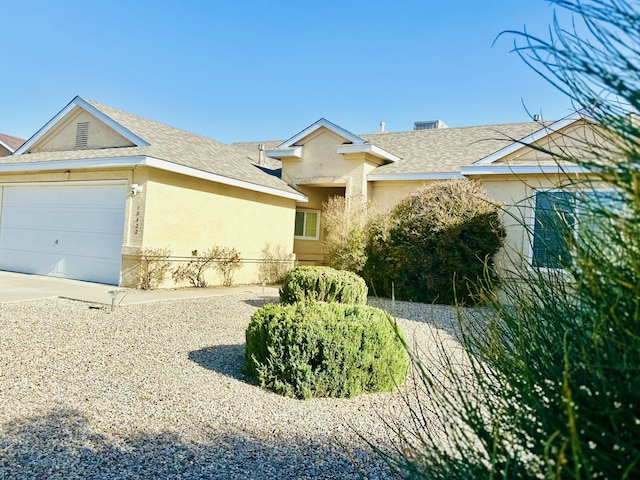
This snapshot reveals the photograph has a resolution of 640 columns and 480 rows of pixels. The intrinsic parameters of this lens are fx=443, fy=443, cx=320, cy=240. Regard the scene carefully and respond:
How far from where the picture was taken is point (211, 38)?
1778 cm

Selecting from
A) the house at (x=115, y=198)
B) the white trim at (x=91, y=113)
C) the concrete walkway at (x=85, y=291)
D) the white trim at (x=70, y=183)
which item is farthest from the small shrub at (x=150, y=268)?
the white trim at (x=91, y=113)

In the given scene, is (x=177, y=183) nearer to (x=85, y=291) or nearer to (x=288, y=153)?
(x=85, y=291)

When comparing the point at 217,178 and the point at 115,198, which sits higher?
the point at 217,178

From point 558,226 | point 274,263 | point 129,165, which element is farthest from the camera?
point 274,263

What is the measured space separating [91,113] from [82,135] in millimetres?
939

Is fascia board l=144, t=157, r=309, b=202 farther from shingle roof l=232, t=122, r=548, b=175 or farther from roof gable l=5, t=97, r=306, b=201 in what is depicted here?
shingle roof l=232, t=122, r=548, b=175

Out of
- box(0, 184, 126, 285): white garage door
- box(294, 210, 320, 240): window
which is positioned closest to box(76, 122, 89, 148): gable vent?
box(0, 184, 126, 285): white garage door

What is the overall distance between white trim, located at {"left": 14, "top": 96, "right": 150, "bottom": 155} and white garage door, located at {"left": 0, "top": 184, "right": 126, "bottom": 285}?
1.62 meters

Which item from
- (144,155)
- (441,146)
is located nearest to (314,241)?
(441,146)

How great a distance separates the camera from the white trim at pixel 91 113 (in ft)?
45.6

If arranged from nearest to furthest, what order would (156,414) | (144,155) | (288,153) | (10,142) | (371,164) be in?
(156,414) < (144,155) < (371,164) < (288,153) < (10,142)

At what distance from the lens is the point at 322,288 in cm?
917

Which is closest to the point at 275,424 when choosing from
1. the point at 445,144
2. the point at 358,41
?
the point at 358,41

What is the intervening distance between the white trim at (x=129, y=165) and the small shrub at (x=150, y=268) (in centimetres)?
244
